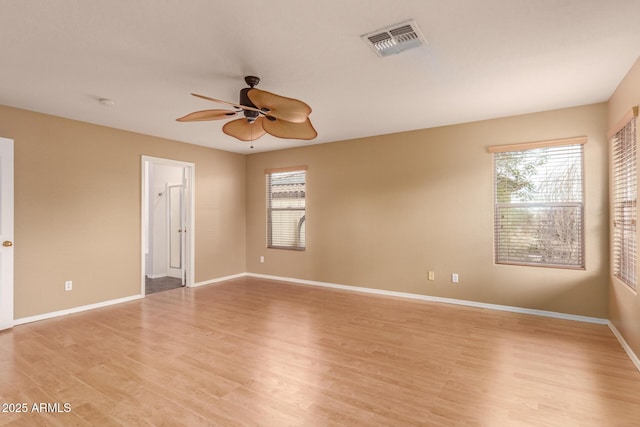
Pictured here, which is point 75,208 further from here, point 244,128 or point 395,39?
point 395,39

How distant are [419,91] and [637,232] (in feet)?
7.32

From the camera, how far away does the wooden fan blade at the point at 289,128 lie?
2875mm

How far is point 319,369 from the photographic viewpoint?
2.63 meters

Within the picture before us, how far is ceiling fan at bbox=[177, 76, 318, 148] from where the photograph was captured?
2.38m

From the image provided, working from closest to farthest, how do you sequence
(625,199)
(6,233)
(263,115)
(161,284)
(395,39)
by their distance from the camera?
(395,39) → (263,115) → (625,199) → (6,233) → (161,284)

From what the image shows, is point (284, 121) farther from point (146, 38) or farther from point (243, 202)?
point (243, 202)

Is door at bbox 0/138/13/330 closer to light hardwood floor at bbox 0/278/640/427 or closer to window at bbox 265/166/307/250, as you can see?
light hardwood floor at bbox 0/278/640/427

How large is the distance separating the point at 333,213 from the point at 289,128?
112 inches

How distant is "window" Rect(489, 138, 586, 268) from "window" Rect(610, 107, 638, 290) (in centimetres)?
A: 37

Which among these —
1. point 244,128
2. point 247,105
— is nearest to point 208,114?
point 247,105

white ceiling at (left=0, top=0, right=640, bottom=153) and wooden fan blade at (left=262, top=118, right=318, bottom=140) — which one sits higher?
white ceiling at (left=0, top=0, right=640, bottom=153)

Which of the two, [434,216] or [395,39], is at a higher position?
[395,39]

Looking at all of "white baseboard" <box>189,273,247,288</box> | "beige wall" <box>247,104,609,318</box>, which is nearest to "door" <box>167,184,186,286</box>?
"white baseboard" <box>189,273,247,288</box>

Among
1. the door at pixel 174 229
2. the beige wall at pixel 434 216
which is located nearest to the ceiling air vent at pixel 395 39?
the beige wall at pixel 434 216
